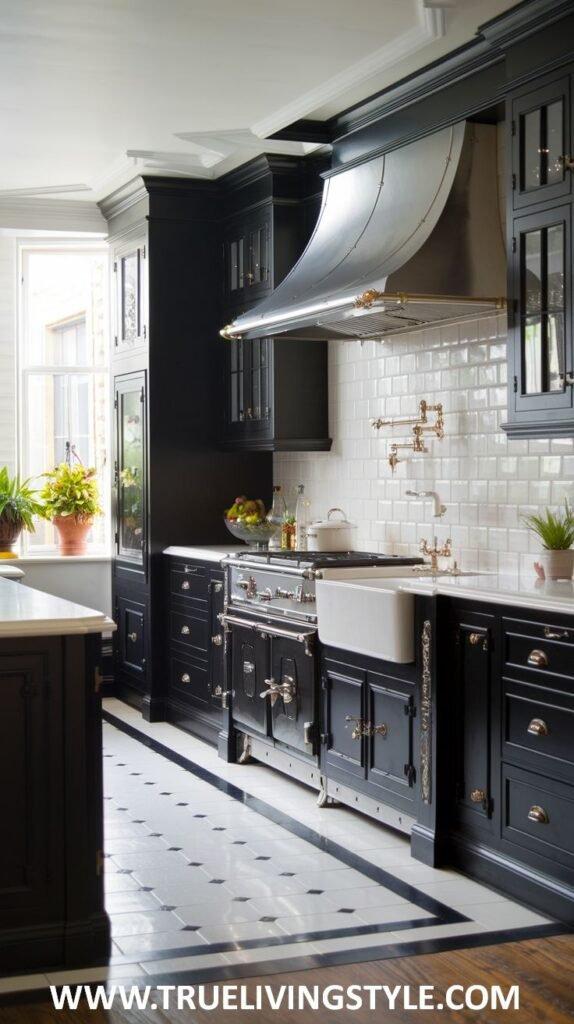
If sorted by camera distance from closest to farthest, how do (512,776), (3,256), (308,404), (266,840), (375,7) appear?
1. (512,776)
2. (375,7)
3. (266,840)
4. (308,404)
5. (3,256)

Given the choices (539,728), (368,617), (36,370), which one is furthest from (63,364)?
(539,728)

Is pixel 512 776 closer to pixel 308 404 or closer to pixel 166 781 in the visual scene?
pixel 166 781

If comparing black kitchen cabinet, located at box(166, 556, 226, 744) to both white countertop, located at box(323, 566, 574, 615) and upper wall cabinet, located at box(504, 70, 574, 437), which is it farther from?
upper wall cabinet, located at box(504, 70, 574, 437)

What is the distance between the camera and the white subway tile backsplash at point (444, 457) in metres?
4.95

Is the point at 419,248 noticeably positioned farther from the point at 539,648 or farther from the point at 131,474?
the point at 131,474

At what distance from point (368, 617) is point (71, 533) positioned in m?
4.07

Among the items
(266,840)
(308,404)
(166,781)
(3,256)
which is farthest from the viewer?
(3,256)

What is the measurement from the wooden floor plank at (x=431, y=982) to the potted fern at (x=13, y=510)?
199 inches

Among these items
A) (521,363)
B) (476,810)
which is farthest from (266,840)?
(521,363)

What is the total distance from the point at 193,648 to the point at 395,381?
193 cm

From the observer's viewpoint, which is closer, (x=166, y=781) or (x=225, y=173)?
(x=166, y=781)

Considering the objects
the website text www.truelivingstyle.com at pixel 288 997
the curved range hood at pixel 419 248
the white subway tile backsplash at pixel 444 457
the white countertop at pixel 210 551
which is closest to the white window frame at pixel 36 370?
the white countertop at pixel 210 551

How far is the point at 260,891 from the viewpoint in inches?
163

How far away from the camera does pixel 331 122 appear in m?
5.97
